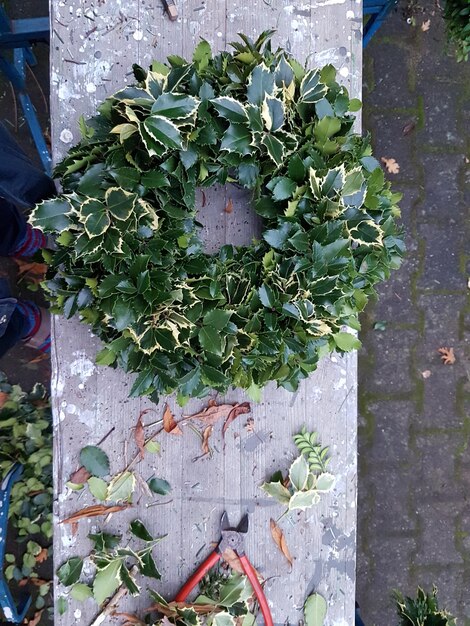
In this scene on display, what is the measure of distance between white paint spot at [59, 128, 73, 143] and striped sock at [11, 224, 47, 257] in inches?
26.1

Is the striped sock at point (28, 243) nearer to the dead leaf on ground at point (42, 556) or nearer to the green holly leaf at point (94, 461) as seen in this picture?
the green holly leaf at point (94, 461)

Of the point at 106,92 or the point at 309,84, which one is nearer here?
the point at 309,84

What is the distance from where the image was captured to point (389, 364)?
2646 millimetres

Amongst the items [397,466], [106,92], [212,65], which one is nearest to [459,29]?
[212,65]

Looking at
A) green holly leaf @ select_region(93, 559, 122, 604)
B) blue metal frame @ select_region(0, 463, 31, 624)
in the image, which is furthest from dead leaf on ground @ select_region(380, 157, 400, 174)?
blue metal frame @ select_region(0, 463, 31, 624)

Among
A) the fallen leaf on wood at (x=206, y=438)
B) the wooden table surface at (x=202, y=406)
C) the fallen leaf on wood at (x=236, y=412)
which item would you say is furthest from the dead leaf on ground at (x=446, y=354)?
the fallen leaf on wood at (x=206, y=438)

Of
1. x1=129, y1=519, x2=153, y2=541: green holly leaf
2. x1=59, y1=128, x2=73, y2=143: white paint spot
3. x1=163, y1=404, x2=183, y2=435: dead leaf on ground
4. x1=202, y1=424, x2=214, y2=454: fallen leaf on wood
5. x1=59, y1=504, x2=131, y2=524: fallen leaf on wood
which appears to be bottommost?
x1=129, y1=519, x2=153, y2=541: green holly leaf

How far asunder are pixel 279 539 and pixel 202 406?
0.54 m

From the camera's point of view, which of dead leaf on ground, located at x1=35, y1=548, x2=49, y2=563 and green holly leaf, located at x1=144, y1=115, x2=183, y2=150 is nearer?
green holly leaf, located at x1=144, y1=115, x2=183, y2=150

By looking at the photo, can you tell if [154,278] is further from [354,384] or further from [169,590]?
[169,590]

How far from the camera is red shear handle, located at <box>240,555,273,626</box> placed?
1647 millimetres

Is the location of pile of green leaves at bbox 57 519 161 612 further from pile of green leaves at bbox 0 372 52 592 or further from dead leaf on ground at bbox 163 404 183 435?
pile of green leaves at bbox 0 372 52 592

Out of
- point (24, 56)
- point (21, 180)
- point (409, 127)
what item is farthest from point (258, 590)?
point (24, 56)

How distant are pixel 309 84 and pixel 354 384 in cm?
101
